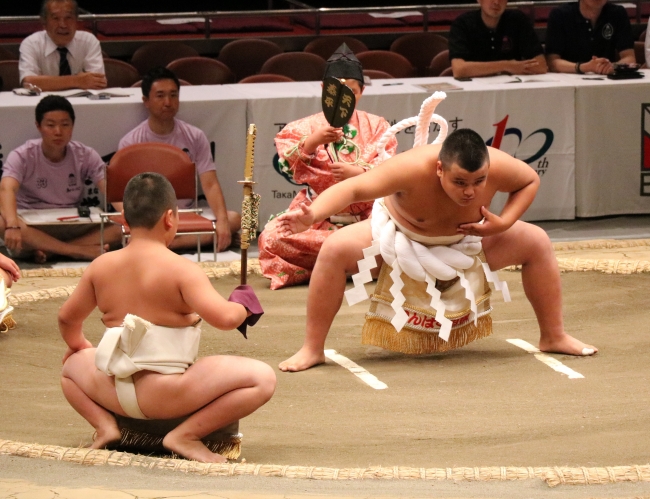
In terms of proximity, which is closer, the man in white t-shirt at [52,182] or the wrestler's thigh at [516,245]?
the wrestler's thigh at [516,245]

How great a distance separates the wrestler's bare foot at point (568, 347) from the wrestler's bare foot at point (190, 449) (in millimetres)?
1233

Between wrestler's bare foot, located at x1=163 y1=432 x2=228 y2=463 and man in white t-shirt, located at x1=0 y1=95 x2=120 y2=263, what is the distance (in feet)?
7.46

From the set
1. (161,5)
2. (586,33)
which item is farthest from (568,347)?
(161,5)

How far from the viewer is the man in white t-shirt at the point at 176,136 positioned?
4.45 metres

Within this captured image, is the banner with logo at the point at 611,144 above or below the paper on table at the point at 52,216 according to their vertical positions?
above

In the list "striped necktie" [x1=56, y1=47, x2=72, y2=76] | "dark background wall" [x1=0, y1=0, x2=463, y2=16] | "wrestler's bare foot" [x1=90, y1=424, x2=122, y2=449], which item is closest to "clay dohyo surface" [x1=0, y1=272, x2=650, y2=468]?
"wrestler's bare foot" [x1=90, y1=424, x2=122, y2=449]

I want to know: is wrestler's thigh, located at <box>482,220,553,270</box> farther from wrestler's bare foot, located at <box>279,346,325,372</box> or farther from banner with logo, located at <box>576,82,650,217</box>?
Answer: banner with logo, located at <box>576,82,650,217</box>

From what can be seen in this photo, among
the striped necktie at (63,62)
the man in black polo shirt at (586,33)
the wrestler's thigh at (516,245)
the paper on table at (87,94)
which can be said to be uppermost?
the man in black polo shirt at (586,33)

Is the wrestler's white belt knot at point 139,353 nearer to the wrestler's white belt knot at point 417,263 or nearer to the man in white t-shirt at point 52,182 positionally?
the wrestler's white belt knot at point 417,263

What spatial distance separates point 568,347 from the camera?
118 inches

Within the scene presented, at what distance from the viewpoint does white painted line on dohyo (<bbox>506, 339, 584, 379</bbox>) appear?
2.83 m

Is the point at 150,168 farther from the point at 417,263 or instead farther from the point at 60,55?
the point at 417,263

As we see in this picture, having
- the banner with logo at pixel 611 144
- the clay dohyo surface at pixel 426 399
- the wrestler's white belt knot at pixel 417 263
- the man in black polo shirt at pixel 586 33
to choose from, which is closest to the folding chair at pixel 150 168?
the clay dohyo surface at pixel 426 399

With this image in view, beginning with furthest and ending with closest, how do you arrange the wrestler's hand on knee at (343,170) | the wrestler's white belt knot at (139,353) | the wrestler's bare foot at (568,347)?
1. the wrestler's hand on knee at (343,170)
2. the wrestler's bare foot at (568,347)
3. the wrestler's white belt knot at (139,353)
